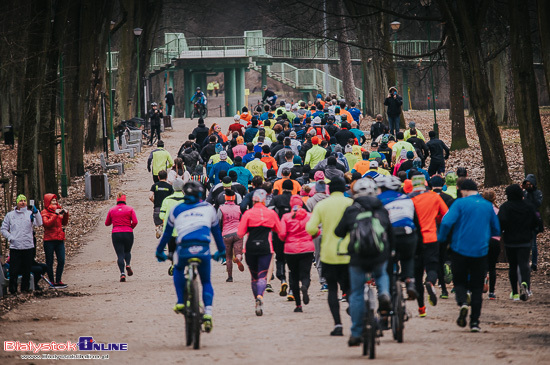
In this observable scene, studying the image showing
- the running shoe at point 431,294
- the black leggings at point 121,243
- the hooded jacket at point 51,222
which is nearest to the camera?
the running shoe at point 431,294

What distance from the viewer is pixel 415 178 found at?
1240cm

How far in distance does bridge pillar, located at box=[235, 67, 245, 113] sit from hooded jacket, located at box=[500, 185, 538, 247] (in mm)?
52621

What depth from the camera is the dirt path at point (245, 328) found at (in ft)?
32.0

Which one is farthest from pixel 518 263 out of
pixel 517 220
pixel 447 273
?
pixel 447 273

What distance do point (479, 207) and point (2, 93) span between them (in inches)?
1631

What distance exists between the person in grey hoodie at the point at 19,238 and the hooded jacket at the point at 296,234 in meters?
5.36

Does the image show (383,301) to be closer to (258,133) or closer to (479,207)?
(479,207)

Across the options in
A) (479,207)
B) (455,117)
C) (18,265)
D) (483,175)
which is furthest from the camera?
(455,117)

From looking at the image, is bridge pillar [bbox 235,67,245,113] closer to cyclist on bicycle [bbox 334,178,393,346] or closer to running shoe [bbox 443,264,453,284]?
running shoe [bbox 443,264,453,284]

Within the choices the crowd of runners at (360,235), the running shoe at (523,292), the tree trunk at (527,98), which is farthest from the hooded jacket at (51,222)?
the tree trunk at (527,98)

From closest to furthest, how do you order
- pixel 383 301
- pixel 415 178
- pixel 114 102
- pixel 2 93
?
1. pixel 383 301
2. pixel 415 178
3. pixel 114 102
4. pixel 2 93

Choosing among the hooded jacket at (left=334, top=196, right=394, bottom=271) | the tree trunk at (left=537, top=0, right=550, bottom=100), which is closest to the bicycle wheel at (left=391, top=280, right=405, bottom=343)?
the hooded jacket at (left=334, top=196, right=394, bottom=271)

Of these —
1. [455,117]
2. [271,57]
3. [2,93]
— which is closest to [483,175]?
[455,117]

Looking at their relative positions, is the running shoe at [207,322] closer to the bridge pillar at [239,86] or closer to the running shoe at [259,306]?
the running shoe at [259,306]
